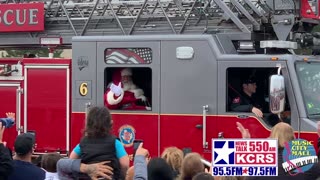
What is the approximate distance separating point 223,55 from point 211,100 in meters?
0.58

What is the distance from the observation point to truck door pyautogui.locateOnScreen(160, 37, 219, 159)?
8.98 metres

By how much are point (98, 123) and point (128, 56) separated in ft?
12.9

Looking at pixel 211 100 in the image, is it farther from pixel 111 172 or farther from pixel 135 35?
pixel 111 172

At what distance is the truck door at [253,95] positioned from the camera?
8711 millimetres

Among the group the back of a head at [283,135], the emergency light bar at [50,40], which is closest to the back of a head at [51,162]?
the back of a head at [283,135]

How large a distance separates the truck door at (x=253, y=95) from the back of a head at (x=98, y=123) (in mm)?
3606

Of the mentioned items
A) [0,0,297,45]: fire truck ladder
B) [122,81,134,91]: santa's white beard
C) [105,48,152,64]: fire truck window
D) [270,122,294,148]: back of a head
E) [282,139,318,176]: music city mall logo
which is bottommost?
[282,139,318,176]: music city mall logo

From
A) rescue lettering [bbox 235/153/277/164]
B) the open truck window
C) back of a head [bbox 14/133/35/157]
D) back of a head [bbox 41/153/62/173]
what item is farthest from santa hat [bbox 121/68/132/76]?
rescue lettering [bbox 235/153/277/164]

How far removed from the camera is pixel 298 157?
5.32 metres

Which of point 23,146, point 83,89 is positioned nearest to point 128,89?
point 83,89

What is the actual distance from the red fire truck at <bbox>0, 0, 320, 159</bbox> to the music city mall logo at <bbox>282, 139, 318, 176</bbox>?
9.71 ft

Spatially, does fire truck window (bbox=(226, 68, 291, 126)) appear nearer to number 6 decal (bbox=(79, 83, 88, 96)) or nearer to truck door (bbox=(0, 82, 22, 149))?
number 6 decal (bbox=(79, 83, 88, 96))

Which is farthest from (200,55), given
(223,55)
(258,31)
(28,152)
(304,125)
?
(28,152)

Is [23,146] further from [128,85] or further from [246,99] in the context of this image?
[246,99]
